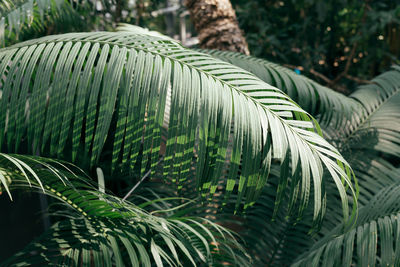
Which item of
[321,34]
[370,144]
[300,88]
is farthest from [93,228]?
[321,34]

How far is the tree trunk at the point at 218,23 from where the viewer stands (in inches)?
86.3

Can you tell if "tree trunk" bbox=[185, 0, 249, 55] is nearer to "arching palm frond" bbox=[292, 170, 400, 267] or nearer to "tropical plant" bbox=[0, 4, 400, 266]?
"tropical plant" bbox=[0, 4, 400, 266]

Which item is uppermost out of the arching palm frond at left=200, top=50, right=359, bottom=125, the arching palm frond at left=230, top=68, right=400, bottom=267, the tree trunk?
the tree trunk

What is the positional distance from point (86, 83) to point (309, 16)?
2874mm

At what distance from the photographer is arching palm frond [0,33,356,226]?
94 cm

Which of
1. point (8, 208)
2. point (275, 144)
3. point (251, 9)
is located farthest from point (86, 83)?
point (251, 9)

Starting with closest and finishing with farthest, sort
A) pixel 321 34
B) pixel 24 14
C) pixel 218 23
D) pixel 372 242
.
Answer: pixel 372 242, pixel 24 14, pixel 218 23, pixel 321 34

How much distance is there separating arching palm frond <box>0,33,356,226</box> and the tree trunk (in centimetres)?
112

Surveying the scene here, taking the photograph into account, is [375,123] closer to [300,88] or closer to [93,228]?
[300,88]

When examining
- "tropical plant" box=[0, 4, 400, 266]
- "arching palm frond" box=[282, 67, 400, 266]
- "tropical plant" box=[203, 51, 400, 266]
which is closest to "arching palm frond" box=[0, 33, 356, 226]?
"tropical plant" box=[0, 4, 400, 266]

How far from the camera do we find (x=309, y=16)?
11.4 ft

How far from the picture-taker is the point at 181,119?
3.27ft

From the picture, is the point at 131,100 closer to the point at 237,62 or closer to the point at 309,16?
the point at 237,62

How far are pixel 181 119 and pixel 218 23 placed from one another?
1.34 m
